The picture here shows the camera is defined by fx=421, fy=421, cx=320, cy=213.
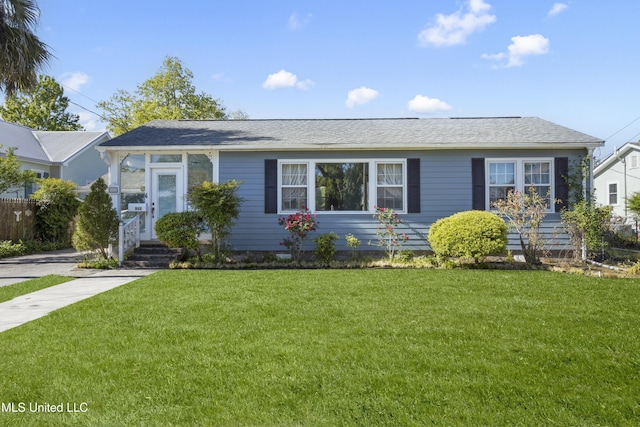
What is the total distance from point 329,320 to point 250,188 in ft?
22.0

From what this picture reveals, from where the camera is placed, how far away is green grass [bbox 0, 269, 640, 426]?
8.95ft

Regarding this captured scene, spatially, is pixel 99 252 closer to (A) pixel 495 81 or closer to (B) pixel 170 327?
(B) pixel 170 327

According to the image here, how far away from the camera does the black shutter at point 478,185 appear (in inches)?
423

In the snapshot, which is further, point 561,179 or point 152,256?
point 561,179

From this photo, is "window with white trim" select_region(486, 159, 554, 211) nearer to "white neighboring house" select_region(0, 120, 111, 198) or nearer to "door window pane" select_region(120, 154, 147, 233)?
"door window pane" select_region(120, 154, 147, 233)

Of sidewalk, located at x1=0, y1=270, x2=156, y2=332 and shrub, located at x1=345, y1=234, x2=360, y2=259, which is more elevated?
shrub, located at x1=345, y1=234, x2=360, y2=259

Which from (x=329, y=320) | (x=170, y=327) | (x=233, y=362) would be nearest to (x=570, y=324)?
(x=329, y=320)

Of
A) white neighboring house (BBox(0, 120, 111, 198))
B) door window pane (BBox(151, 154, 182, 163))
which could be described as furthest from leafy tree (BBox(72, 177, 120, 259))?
white neighboring house (BBox(0, 120, 111, 198))

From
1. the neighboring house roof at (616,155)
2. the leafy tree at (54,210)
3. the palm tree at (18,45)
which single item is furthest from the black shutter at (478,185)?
the neighboring house roof at (616,155)

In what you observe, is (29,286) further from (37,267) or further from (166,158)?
(166,158)

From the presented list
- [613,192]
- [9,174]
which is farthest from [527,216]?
[613,192]

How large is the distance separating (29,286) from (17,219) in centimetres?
793

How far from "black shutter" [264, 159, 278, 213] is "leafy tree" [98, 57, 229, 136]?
55.8 feet

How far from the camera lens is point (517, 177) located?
423 inches
